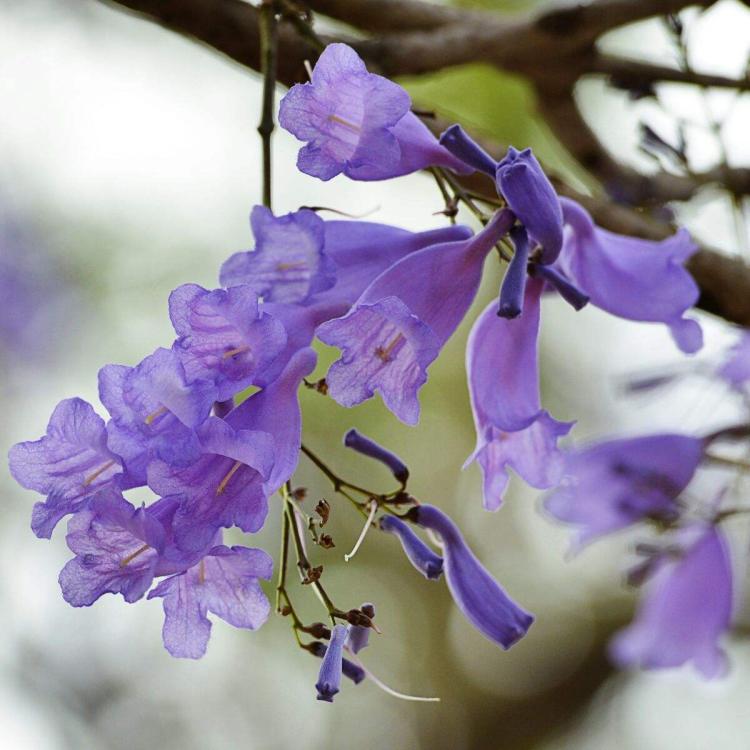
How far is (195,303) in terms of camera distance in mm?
502

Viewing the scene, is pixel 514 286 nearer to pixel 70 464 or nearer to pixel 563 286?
pixel 563 286

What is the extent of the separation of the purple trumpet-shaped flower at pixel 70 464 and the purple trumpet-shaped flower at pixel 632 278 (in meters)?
0.28

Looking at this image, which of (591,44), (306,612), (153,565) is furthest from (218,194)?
(153,565)

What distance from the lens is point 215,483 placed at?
0.48 m

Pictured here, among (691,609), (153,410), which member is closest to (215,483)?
(153,410)

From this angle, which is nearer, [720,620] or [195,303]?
[195,303]

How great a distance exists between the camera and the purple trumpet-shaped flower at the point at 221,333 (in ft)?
1.64

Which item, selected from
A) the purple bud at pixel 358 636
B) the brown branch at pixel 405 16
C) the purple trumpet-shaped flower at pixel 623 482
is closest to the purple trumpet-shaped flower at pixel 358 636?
the purple bud at pixel 358 636

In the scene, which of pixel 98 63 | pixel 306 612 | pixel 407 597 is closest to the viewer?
pixel 306 612

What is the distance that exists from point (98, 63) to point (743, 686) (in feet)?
7.44

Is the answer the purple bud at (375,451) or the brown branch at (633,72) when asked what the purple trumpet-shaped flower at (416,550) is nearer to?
the purple bud at (375,451)

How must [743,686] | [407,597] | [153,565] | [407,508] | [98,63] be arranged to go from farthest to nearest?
[743,686] < [407,597] < [98,63] < [407,508] < [153,565]

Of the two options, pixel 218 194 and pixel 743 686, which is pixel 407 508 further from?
pixel 743 686

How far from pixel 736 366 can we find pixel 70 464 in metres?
0.76
